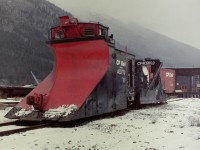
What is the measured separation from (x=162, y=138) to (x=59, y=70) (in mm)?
4732

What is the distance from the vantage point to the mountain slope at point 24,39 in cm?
6684

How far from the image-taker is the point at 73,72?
1078 cm

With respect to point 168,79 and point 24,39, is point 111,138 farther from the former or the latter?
point 24,39

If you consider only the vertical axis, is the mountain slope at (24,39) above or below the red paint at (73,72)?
above

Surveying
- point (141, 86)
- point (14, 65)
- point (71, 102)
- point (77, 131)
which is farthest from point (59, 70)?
point (14, 65)

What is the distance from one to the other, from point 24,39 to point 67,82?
73003 mm

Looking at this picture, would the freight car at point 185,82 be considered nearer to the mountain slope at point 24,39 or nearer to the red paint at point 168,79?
the red paint at point 168,79

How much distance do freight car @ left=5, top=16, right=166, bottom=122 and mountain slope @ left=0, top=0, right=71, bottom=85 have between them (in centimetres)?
5146

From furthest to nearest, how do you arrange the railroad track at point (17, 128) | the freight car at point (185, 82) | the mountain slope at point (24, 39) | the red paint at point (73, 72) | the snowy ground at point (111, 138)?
the mountain slope at point (24, 39), the freight car at point (185, 82), the red paint at point (73, 72), the railroad track at point (17, 128), the snowy ground at point (111, 138)

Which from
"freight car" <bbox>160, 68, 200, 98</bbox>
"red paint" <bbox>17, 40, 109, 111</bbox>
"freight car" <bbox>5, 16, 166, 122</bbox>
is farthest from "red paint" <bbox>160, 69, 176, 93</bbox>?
"red paint" <bbox>17, 40, 109, 111</bbox>

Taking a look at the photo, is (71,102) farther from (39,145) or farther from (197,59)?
(197,59)

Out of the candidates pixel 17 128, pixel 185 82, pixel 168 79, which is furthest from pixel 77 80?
pixel 185 82

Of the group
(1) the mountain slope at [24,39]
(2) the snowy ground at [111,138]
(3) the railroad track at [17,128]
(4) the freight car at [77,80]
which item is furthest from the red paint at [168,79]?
(1) the mountain slope at [24,39]

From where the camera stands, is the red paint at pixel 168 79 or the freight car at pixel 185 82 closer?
the red paint at pixel 168 79
